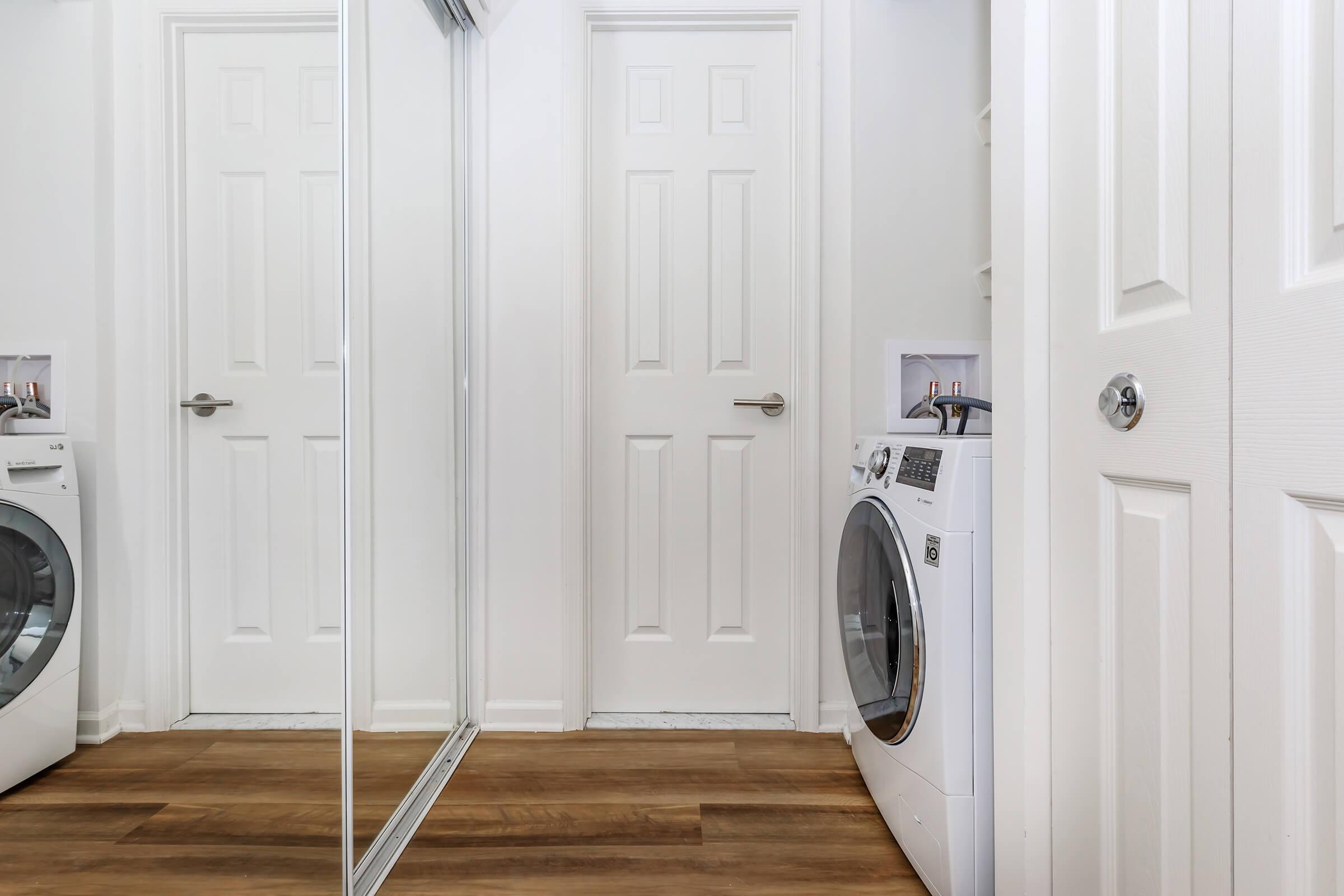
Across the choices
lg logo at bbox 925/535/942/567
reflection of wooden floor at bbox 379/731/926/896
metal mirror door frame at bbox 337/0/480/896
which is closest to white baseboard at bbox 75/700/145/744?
metal mirror door frame at bbox 337/0/480/896

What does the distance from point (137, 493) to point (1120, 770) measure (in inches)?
47.1

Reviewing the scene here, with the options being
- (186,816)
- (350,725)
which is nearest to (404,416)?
(350,725)

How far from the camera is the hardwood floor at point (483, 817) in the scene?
2.05 ft

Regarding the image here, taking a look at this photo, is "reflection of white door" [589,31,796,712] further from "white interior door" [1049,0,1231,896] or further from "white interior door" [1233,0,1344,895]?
"white interior door" [1233,0,1344,895]

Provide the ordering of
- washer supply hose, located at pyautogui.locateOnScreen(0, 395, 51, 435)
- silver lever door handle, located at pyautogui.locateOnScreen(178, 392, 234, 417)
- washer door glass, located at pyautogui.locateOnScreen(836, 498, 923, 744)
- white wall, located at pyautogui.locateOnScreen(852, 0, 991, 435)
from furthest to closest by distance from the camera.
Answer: white wall, located at pyautogui.locateOnScreen(852, 0, 991, 435)
washer door glass, located at pyautogui.locateOnScreen(836, 498, 923, 744)
silver lever door handle, located at pyautogui.locateOnScreen(178, 392, 234, 417)
washer supply hose, located at pyautogui.locateOnScreen(0, 395, 51, 435)

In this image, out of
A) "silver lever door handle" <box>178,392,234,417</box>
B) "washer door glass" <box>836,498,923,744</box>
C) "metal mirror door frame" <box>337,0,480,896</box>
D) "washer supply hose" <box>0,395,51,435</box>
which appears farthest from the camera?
"washer door glass" <box>836,498,923,744</box>

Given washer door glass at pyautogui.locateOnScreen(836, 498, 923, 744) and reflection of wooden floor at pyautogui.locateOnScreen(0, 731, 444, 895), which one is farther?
washer door glass at pyautogui.locateOnScreen(836, 498, 923, 744)

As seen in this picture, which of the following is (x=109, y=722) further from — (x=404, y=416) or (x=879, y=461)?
(x=879, y=461)

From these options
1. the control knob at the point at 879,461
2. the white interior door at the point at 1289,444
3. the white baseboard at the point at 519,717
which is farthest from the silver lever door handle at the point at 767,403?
the white interior door at the point at 1289,444

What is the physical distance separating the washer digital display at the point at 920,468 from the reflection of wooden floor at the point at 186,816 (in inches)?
43.3

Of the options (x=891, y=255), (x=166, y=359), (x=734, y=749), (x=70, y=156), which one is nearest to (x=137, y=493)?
(x=166, y=359)

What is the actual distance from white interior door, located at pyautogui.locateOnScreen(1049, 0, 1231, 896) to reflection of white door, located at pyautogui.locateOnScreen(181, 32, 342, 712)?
1110mm

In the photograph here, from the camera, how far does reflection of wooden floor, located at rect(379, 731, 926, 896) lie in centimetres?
124

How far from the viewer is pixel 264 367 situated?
2.94ft
